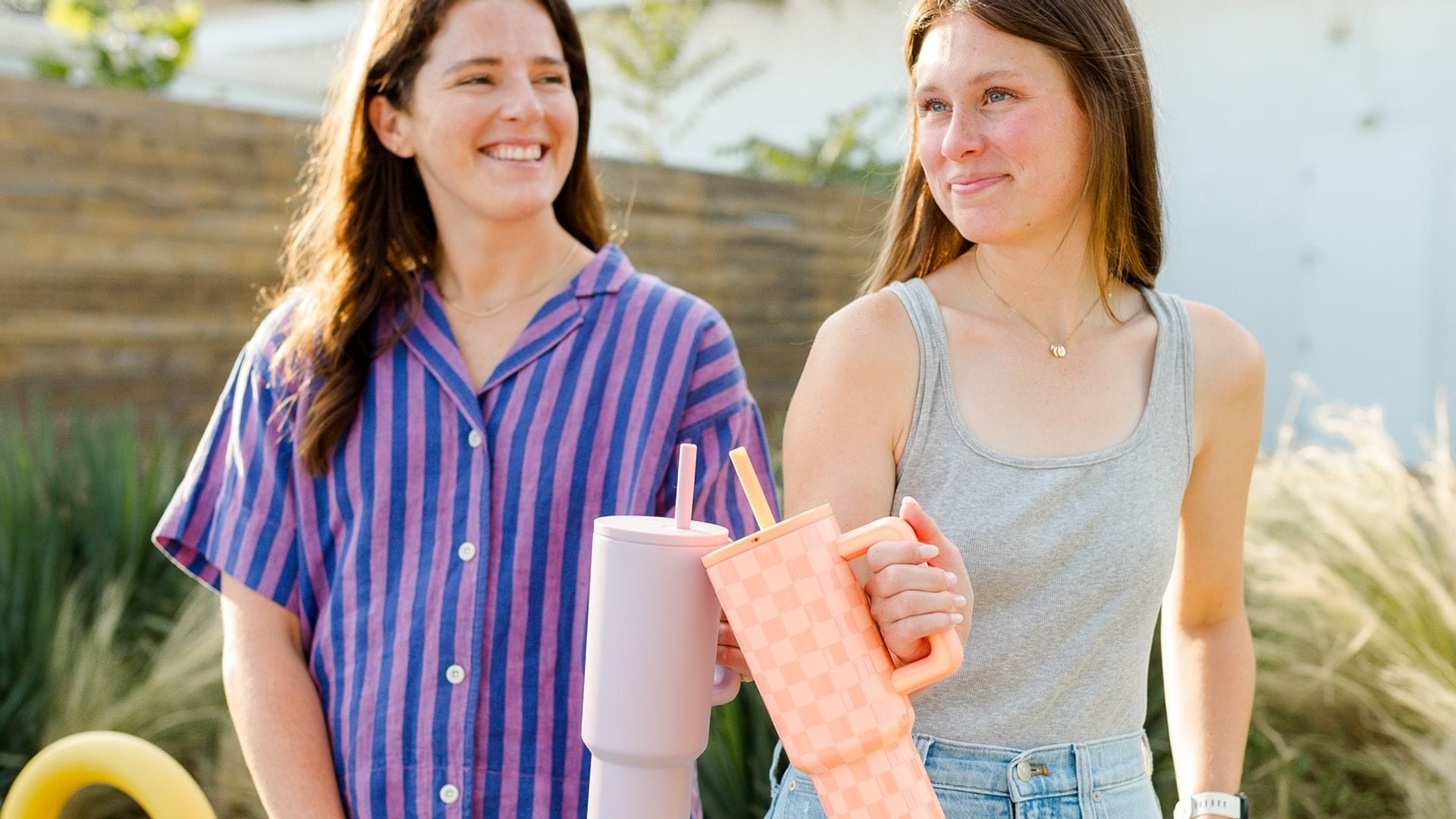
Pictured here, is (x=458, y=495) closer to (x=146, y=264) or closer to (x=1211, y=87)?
(x=146, y=264)

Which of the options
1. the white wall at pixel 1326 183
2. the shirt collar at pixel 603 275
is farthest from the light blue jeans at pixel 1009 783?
the white wall at pixel 1326 183

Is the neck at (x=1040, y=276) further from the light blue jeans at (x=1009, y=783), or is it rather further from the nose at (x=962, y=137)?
the light blue jeans at (x=1009, y=783)

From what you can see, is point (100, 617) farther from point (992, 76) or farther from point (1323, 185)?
point (1323, 185)

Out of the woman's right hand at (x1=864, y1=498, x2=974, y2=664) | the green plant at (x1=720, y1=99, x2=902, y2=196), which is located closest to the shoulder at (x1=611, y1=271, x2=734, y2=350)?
the woman's right hand at (x1=864, y1=498, x2=974, y2=664)

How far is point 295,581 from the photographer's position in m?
1.95

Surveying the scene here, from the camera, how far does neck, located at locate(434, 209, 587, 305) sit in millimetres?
2029

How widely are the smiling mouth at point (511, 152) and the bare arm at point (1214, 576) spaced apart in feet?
2.91

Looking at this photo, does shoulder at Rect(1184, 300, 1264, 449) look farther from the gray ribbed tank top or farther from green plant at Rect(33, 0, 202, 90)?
green plant at Rect(33, 0, 202, 90)

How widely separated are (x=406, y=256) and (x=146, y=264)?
419 centimetres

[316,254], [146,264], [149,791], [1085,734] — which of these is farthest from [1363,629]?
[146,264]

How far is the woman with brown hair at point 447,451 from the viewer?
185 centimetres

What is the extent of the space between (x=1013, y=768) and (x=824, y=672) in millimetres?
564

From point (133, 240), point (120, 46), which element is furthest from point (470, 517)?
point (120, 46)

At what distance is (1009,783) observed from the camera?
147 cm
